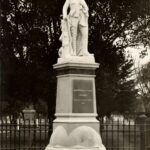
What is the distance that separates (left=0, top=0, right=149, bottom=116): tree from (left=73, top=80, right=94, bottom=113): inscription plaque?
8589 millimetres

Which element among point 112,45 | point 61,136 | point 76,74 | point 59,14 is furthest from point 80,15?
point 112,45

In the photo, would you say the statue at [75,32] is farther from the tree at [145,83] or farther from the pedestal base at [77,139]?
the tree at [145,83]

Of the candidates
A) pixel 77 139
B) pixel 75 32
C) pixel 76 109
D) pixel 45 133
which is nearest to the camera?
pixel 77 139

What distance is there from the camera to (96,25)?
74.7ft

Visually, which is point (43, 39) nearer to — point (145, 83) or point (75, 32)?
point (75, 32)

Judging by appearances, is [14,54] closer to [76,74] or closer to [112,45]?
[112,45]

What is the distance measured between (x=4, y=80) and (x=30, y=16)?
Result: 10.9ft

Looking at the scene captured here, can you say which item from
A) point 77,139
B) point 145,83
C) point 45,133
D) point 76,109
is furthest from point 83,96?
point 145,83

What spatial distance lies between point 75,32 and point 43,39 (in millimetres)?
A: 9410

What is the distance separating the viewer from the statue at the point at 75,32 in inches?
524

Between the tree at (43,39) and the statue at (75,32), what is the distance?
26.2ft

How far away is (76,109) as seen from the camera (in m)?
12.7

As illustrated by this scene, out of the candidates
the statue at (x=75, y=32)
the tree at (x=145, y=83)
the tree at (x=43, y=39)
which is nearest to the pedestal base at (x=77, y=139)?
the statue at (x=75, y=32)

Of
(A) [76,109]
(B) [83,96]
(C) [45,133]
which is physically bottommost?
(C) [45,133]
